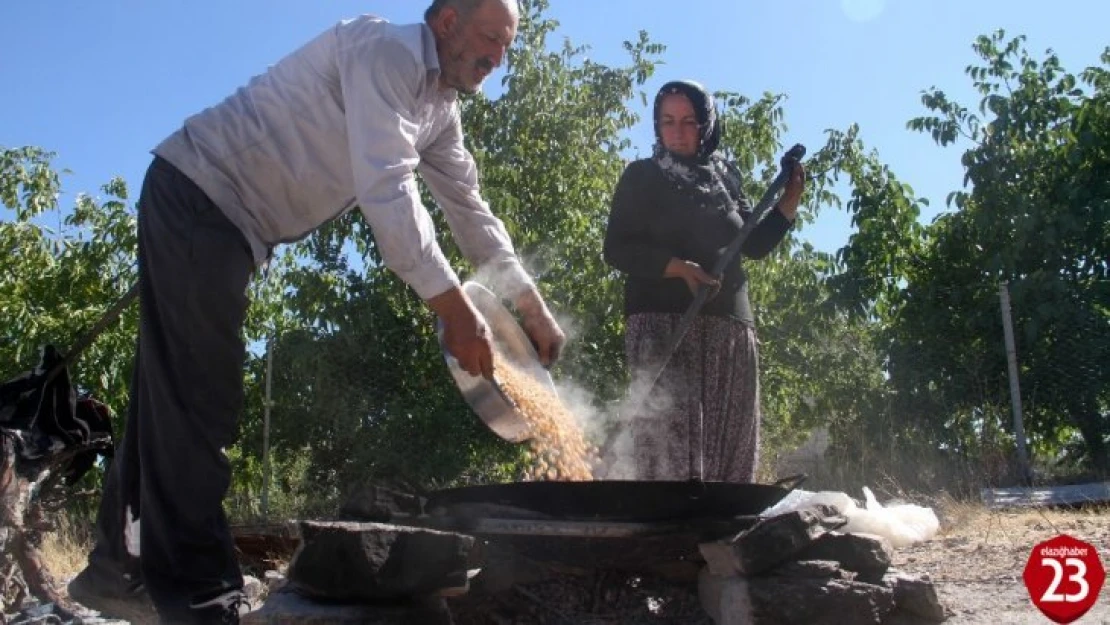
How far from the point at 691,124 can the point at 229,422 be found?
224cm

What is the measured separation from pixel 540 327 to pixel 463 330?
713 millimetres

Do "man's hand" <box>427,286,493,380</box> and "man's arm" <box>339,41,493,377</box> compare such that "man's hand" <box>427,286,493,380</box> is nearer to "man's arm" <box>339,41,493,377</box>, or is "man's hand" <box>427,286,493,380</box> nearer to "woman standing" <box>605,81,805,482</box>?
"man's arm" <box>339,41,493,377</box>

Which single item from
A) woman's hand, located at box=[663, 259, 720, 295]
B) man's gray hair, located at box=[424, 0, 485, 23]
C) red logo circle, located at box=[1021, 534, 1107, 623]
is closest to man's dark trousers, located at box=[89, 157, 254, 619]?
man's gray hair, located at box=[424, 0, 485, 23]

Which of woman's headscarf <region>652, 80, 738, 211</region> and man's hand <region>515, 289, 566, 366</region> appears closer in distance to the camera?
man's hand <region>515, 289, 566, 366</region>

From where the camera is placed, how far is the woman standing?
3.57 meters

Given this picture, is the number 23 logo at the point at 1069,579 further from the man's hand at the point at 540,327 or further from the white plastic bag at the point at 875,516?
the man's hand at the point at 540,327

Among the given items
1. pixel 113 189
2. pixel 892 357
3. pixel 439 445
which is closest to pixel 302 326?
pixel 439 445

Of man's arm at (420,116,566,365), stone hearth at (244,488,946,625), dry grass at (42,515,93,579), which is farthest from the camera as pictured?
dry grass at (42,515,93,579)

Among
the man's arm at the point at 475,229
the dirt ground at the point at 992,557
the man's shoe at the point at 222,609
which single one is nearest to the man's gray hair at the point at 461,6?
the man's arm at the point at 475,229

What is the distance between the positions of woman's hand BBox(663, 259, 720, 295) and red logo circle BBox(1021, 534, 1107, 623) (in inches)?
51.1

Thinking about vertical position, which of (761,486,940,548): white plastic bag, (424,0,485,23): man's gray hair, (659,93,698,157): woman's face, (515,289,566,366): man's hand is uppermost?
(659,93,698,157): woman's face

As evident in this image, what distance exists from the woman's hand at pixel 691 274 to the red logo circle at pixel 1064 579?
1298mm

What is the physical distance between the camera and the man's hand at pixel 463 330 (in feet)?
6.86

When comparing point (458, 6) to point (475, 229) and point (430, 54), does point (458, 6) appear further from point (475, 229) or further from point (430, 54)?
point (475, 229)
